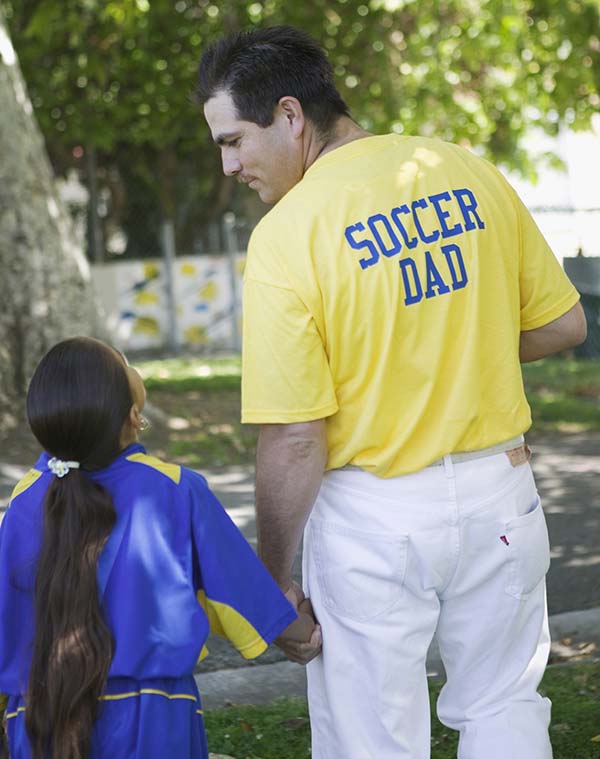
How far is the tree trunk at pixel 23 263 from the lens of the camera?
9.70 meters

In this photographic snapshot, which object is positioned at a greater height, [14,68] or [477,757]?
[14,68]

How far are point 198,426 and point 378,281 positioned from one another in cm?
741

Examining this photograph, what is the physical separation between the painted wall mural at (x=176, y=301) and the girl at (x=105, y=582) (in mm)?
15265

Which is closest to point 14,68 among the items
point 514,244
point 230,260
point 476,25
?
point 476,25

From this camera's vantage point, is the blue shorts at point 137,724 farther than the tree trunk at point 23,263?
No

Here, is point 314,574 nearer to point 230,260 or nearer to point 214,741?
point 214,741

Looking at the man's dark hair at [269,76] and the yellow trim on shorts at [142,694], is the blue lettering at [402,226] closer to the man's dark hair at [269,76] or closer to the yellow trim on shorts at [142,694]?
the man's dark hair at [269,76]

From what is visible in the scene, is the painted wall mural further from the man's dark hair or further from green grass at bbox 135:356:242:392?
the man's dark hair

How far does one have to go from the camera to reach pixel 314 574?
291cm

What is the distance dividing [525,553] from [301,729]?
1.53 m

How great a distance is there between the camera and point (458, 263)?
111 inches

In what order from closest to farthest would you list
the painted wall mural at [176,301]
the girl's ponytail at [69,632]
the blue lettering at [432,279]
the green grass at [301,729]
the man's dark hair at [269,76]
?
the girl's ponytail at [69,632] < the blue lettering at [432,279] < the man's dark hair at [269,76] < the green grass at [301,729] < the painted wall mural at [176,301]

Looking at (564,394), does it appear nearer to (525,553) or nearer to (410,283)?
(525,553)

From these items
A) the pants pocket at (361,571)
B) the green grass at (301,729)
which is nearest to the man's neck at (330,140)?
the pants pocket at (361,571)
